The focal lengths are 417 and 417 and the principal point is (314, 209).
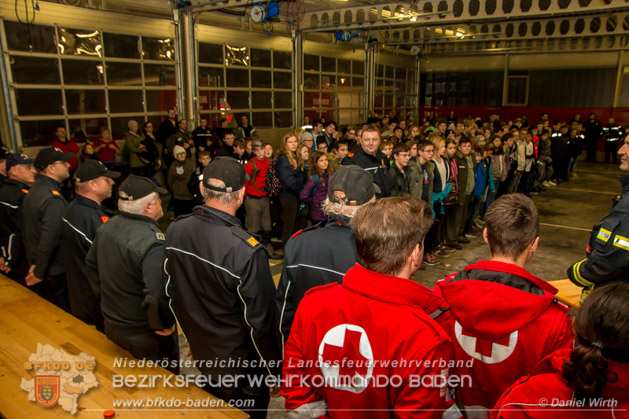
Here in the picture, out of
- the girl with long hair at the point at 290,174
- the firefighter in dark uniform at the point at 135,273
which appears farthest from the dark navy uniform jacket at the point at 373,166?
the firefighter in dark uniform at the point at 135,273

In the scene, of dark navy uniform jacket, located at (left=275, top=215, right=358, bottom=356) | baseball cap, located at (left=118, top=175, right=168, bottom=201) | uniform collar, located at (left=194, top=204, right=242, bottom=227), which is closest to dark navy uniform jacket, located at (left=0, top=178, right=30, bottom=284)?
baseball cap, located at (left=118, top=175, right=168, bottom=201)

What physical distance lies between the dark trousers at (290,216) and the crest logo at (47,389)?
420 cm

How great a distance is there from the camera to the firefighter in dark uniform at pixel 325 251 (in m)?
2.33

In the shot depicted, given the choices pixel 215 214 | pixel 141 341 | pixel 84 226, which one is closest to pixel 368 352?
pixel 215 214

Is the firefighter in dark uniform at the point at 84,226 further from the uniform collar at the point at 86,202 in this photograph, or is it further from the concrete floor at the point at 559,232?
the concrete floor at the point at 559,232

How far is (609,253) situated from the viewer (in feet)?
8.97

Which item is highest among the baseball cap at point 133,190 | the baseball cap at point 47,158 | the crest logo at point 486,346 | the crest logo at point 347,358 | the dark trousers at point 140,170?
the baseball cap at point 47,158

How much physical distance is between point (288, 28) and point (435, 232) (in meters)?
9.16

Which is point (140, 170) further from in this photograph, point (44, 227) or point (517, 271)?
point (517, 271)

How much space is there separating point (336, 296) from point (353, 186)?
1079mm

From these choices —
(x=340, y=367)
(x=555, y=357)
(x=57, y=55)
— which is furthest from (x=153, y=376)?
(x=57, y=55)

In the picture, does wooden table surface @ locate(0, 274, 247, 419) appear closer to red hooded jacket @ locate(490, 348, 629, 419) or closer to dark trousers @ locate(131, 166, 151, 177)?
red hooded jacket @ locate(490, 348, 629, 419)

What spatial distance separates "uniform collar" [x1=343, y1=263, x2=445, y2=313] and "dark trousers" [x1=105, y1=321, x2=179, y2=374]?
1.90m

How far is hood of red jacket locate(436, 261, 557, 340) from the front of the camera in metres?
1.62
